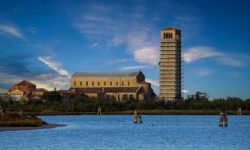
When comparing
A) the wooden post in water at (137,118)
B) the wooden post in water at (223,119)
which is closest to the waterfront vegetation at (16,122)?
the wooden post in water at (223,119)

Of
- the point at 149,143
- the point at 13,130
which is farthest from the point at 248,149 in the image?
the point at 13,130

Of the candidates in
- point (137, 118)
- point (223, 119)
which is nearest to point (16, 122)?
point (223, 119)

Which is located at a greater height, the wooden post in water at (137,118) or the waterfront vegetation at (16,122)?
the wooden post in water at (137,118)

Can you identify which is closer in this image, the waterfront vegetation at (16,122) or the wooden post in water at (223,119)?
the waterfront vegetation at (16,122)

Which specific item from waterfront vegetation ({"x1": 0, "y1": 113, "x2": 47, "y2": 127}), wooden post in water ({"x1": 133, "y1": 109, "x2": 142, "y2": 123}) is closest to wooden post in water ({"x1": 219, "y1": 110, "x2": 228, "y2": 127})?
wooden post in water ({"x1": 133, "y1": 109, "x2": 142, "y2": 123})

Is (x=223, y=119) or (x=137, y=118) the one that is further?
(x=137, y=118)

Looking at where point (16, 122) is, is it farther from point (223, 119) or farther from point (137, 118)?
point (137, 118)

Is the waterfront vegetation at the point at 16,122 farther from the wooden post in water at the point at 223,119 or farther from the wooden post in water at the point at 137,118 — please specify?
the wooden post in water at the point at 137,118

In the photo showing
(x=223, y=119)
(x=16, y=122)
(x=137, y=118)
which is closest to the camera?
(x=16, y=122)

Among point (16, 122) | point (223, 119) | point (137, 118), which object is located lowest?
point (16, 122)

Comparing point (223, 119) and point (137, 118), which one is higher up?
point (137, 118)

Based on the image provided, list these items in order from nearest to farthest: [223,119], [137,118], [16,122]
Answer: [16,122], [223,119], [137,118]

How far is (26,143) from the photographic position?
6325 cm

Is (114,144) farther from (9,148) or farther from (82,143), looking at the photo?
(9,148)
